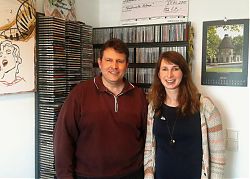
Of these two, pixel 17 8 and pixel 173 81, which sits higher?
pixel 17 8

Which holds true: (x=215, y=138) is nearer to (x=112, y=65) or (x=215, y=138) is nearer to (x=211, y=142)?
(x=211, y=142)

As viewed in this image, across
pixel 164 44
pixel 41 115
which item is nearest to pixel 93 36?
pixel 164 44

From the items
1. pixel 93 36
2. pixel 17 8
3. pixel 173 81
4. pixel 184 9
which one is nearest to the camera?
pixel 173 81

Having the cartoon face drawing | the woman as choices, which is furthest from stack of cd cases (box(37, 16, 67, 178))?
the woman

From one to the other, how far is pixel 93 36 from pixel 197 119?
1.34 metres

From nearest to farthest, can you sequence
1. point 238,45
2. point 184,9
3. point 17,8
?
point 17,8 → point 238,45 → point 184,9

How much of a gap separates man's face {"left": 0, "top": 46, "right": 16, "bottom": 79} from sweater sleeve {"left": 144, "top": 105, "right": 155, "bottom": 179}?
3.10ft

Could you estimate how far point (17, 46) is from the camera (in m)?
2.00

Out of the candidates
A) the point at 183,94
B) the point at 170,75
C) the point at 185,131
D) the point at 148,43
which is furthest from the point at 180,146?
the point at 148,43

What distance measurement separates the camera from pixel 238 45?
2168 millimetres

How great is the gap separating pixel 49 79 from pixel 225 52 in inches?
51.3

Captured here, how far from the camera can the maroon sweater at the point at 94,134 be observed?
178cm

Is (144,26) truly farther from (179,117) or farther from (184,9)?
(179,117)

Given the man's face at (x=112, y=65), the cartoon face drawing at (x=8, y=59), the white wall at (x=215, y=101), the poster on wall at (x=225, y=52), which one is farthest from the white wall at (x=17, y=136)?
the poster on wall at (x=225, y=52)
